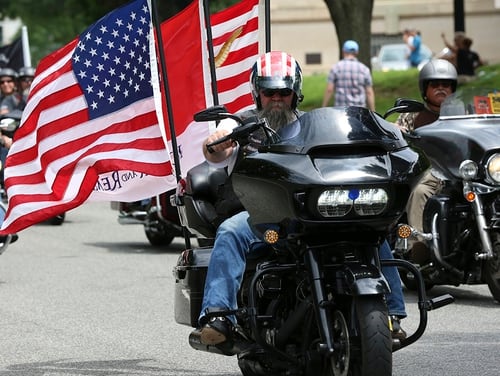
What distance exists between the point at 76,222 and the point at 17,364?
1098cm

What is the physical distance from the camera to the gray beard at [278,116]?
7.00 meters

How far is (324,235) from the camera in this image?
623 cm

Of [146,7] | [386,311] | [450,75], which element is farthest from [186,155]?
[386,311]

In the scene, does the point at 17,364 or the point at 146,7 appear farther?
the point at 146,7

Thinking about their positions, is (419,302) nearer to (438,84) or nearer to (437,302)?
(437,302)

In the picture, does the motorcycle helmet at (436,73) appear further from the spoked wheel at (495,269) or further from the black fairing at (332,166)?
the black fairing at (332,166)

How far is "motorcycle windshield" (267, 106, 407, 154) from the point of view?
6156 millimetres

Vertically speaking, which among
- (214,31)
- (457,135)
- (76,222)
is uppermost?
(214,31)

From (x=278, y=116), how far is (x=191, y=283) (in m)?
0.97

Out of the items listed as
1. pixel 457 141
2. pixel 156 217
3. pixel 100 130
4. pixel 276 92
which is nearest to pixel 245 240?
pixel 276 92

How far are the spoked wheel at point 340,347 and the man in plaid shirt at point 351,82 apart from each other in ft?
46.3

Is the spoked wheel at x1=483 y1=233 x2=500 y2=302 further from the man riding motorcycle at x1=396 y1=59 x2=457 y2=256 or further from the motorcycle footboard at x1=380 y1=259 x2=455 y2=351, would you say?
the motorcycle footboard at x1=380 y1=259 x2=455 y2=351

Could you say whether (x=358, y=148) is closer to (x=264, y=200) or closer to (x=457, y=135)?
(x=264, y=200)

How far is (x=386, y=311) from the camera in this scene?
5996 mm
